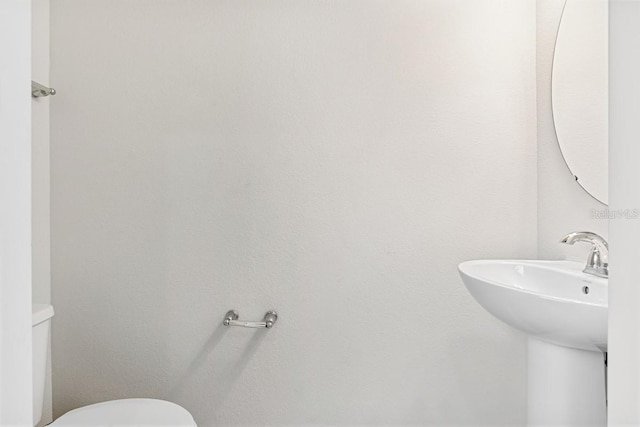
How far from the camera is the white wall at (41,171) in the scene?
145 cm

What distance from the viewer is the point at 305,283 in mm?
1491

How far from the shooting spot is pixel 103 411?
3.95ft

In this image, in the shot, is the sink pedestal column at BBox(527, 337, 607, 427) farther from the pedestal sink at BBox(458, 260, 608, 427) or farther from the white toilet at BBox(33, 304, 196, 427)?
the white toilet at BBox(33, 304, 196, 427)

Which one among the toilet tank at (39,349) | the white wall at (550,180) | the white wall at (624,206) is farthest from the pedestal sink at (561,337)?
the toilet tank at (39,349)

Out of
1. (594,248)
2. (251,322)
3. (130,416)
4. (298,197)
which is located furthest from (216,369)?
(594,248)

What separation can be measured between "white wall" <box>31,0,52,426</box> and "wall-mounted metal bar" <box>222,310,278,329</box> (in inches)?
25.9

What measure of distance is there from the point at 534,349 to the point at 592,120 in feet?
2.17

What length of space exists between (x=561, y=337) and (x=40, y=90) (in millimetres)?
1670

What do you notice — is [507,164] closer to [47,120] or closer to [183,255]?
[183,255]

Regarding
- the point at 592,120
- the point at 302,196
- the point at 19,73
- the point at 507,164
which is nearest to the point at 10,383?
the point at 19,73

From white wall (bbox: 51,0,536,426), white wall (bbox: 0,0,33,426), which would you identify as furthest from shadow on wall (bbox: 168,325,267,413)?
white wall (bbox: 0,0,33,426)

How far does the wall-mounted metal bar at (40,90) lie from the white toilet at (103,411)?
705 mm

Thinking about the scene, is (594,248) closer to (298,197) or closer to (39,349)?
(298,197)

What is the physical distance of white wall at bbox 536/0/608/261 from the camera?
4.24ft
